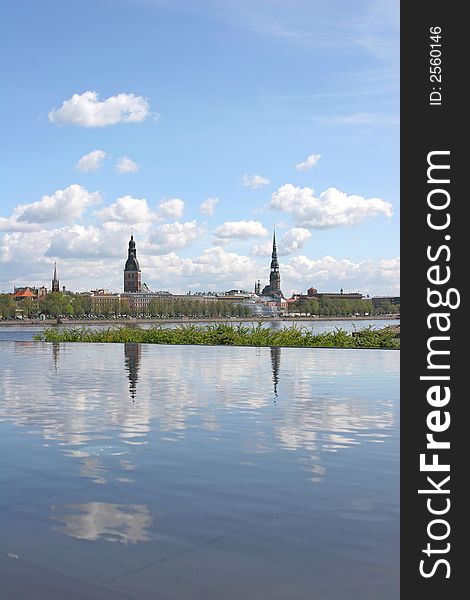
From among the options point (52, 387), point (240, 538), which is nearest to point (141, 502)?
point (240, 538)

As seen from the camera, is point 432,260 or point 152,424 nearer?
point 432,260

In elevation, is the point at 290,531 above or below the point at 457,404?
below

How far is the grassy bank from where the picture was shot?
96.0ft

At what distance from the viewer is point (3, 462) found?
7730mm

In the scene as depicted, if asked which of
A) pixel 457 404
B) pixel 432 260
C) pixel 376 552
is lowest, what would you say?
pixel 376 552

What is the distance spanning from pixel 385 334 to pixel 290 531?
24.5 meters

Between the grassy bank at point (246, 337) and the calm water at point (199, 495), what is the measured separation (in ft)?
50.9

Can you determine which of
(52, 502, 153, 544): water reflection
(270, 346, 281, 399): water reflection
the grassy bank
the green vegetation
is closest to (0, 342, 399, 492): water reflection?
(270, 346, 281, 399): water reflection

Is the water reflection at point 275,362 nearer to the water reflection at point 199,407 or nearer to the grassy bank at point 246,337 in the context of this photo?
the water reflection at point 199,407

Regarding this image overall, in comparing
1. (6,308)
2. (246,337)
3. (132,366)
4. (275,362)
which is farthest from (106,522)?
(6,308)

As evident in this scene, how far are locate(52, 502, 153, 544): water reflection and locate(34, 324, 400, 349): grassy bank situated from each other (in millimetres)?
23163

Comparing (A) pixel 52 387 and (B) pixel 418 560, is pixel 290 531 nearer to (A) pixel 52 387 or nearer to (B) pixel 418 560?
(B) pixel 418 560

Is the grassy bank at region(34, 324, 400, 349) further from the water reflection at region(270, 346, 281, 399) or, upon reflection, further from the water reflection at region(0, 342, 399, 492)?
the water reflection at region(0, 342, 399, 492)

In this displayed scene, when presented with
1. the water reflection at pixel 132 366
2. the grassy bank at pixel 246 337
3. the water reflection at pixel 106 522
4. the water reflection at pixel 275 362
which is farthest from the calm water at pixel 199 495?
the grassy bank at pixel 246 337
